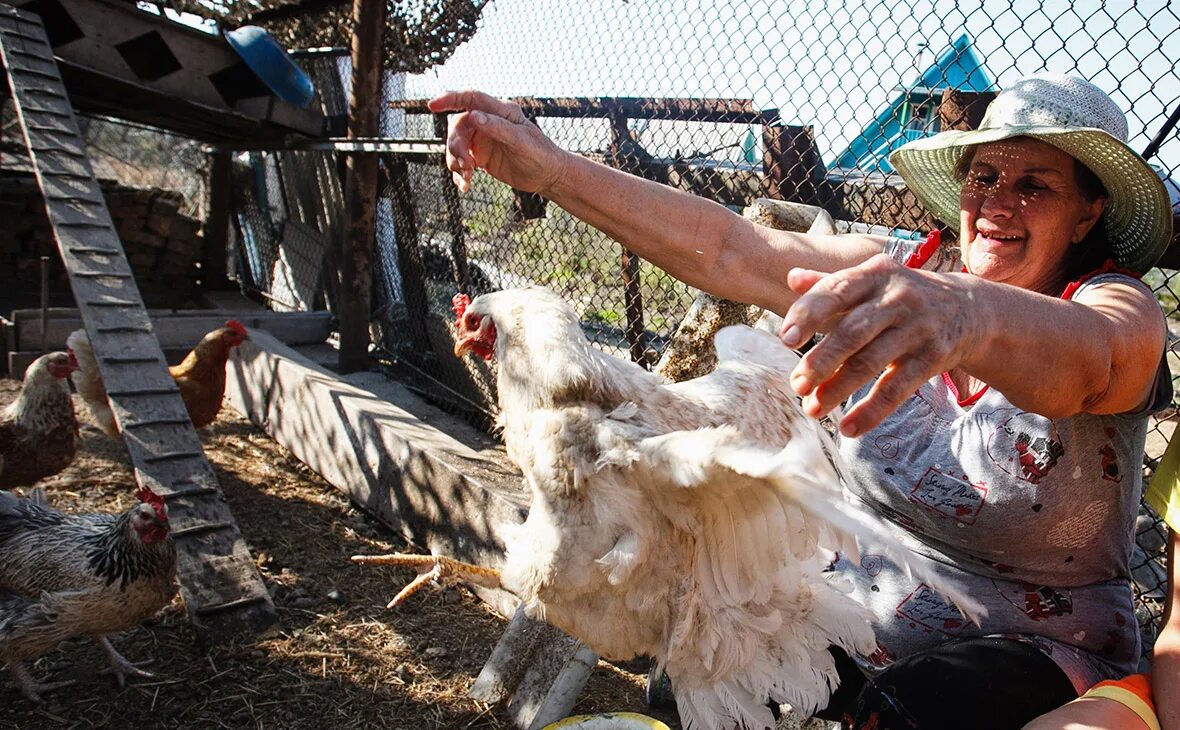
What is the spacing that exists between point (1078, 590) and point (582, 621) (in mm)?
1071

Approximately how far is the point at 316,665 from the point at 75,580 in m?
0.88

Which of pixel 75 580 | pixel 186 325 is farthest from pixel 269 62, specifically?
pixel 75 580

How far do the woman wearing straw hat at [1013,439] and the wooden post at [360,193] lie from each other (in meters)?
3.71

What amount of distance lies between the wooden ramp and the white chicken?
1.65 metres

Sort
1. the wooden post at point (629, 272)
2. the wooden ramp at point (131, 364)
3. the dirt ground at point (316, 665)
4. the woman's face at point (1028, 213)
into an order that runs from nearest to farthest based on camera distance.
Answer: the woman's face at point (1028, 213) < the dirt ground at point (316, 665) < the wooden ramp at point (131, 364) < the wooden post at point (629, 272)

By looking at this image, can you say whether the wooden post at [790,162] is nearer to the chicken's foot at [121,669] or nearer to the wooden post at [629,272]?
the wooden post at [629,272]

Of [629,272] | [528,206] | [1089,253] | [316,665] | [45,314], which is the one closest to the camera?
[1089,253]

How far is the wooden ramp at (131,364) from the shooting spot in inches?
115

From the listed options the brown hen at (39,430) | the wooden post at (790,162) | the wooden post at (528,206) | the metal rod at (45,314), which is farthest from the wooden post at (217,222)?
the wooden post at (790,162)

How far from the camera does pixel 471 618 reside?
10.2 ft

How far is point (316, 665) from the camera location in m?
2.80

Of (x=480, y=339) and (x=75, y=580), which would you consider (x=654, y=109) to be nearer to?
(x=480, y=339)

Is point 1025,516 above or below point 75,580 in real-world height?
above

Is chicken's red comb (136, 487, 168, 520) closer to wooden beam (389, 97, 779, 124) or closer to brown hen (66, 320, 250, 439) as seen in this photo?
brown hen (66, 320, 250, 439)
